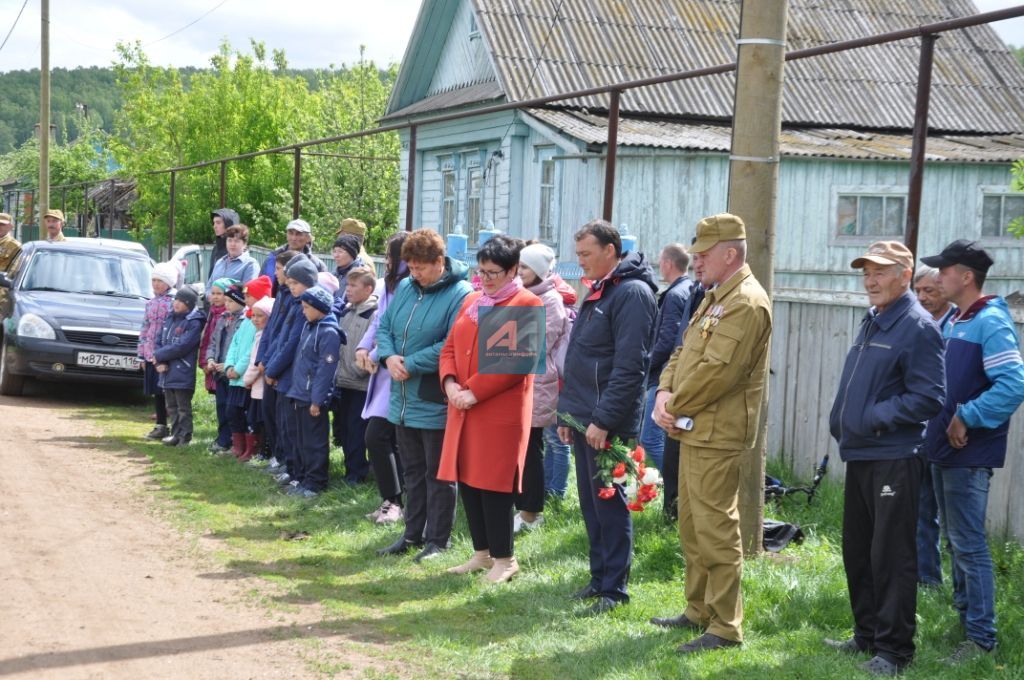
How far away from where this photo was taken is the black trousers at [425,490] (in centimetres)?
752

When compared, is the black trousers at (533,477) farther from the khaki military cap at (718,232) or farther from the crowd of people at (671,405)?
the khaki military cap at (718,232)

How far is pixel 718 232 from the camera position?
5.56 metres

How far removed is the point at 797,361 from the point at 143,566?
15.6ft

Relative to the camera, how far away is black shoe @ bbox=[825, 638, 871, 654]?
18.0 ft

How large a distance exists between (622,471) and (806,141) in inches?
542

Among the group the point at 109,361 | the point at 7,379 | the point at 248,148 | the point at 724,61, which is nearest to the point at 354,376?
the point at 109,361

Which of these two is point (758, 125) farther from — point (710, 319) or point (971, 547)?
point (971, 547)

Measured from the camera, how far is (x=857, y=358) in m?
5.42

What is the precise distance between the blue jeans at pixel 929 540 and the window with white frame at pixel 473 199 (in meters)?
15.7

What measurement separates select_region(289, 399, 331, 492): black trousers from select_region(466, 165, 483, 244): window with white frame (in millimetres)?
12272

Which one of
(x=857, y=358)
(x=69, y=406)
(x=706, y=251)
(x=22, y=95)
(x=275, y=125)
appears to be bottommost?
(x=69, y=406)

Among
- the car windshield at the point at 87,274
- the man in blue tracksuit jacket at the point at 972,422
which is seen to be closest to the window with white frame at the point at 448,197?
the car windshield at the point at 87,274

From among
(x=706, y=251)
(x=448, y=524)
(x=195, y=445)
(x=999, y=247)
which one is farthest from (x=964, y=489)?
(x=999, y=247)

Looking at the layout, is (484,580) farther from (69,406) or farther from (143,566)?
(69,406)
